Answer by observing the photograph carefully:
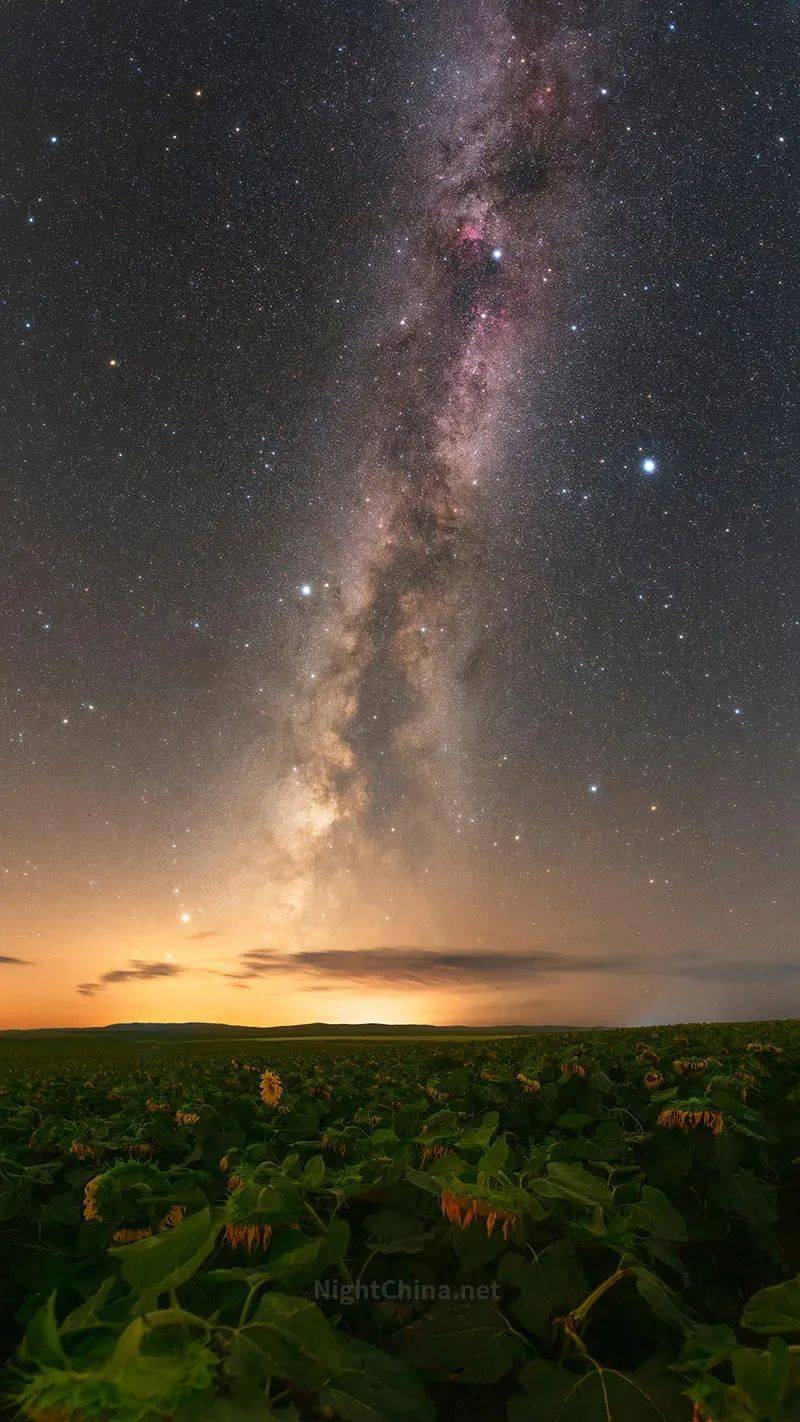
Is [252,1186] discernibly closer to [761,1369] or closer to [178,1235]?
[178,1235]

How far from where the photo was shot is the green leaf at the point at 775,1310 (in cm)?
136

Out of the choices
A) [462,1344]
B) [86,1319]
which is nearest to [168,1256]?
[86,1319]

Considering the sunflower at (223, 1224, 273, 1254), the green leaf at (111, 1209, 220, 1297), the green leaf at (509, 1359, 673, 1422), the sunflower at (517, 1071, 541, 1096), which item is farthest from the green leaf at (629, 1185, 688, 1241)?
the sunflower at (517, 1071, 541, 1096)

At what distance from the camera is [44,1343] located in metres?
1.05

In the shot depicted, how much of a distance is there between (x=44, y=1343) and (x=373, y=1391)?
0.52 meters

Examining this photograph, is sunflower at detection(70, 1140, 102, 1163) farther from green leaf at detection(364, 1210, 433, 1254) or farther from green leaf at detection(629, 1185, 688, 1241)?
green leaf at detection(629, 1185, 688, 1241)

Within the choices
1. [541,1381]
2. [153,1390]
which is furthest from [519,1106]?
[153,1390]

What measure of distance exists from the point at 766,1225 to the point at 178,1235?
241 centimetres

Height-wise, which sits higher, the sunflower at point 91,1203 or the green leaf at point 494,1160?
the green leaf at point 494,1160

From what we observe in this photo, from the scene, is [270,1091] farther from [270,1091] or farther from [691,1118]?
[691,1118]

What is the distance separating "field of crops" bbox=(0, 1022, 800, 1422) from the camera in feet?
3.63

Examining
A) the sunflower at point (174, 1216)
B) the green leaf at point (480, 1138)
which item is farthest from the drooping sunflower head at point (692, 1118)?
the sunflower at point (174, 1216)

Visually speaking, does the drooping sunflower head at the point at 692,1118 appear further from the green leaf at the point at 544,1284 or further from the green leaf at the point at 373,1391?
the green leaf at the point at 373,1391

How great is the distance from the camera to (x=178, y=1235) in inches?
50.1
